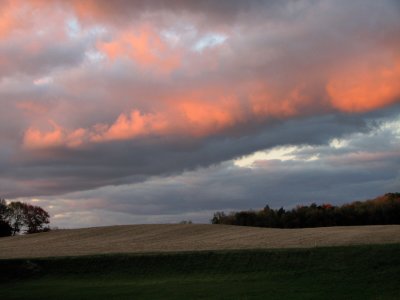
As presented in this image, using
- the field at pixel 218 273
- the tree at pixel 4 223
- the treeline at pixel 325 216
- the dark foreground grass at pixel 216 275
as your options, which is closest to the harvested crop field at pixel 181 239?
the field at pixel 218 273

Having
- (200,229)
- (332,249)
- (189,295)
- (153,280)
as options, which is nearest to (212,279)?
(153,280)

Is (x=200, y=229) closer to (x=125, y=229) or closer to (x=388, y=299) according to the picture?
(x=125, y=229)

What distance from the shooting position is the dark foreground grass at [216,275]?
89.1 feet

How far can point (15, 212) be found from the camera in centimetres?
10231

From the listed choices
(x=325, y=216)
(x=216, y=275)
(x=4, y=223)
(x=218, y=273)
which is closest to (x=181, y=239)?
(x=218, y=273)

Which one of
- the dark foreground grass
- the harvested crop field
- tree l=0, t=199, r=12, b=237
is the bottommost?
the dark foreground grass

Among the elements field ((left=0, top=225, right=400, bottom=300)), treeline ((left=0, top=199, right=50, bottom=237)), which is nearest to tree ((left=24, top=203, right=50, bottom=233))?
treeline ((left=0, top=199, right=50, bottom=237))

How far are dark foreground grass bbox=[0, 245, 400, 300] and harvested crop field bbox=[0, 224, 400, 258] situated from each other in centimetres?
355

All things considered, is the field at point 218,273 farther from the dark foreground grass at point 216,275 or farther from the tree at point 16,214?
the tree at point 16,214

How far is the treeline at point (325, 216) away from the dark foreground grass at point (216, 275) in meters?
43.7

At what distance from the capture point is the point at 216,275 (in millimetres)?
33375

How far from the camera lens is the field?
2730cm

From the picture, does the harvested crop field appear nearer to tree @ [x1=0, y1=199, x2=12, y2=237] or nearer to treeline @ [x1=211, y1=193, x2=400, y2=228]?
treeline @ [x1=211, y1=193, x2=400, y2=228]

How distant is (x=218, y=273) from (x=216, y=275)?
46 centimetres
